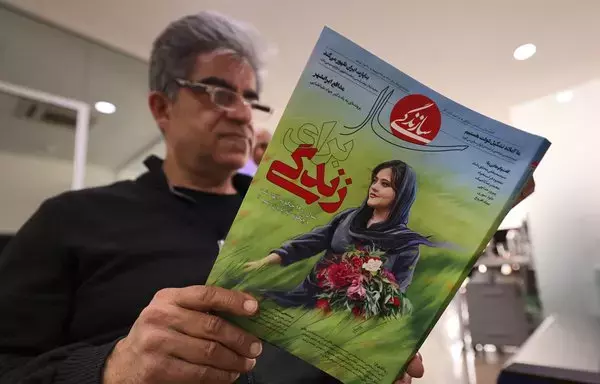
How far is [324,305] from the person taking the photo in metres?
0.40

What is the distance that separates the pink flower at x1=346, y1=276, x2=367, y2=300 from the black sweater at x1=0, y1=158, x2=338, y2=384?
0.82ft

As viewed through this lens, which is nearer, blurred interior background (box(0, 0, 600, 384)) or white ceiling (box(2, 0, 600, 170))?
blurred interior background (box(0, 0, 600, 384))

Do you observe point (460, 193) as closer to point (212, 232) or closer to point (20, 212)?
point (212, 232)

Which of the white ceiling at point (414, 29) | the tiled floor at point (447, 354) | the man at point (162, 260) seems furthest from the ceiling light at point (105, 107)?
the tiled floor at point (447, 354)

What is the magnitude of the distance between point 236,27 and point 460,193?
66 centimetres

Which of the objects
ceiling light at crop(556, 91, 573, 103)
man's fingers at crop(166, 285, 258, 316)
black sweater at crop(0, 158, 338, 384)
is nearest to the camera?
man's fingers at crop(166, 285, 258, 316)

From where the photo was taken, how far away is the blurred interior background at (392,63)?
141 centimetres

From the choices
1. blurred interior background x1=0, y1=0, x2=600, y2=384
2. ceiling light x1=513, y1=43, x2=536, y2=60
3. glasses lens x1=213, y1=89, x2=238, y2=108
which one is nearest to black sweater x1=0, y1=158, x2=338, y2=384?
glasses lens x1=213, y1=89, x2=238, y2=108

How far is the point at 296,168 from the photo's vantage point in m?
0.39

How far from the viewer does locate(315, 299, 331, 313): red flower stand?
398mm

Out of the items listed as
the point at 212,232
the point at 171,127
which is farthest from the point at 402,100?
the point at 171,127

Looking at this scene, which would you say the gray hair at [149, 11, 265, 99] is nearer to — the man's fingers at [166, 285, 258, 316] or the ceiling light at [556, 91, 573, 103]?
the man's fingers at [166, 285, 258, 316]

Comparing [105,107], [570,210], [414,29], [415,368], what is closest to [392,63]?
[414,29]

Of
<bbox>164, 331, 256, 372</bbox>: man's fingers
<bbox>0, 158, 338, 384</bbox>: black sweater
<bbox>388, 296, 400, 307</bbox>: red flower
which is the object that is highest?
<bbox>388, 296, 400, 307</bbox>: red flower
